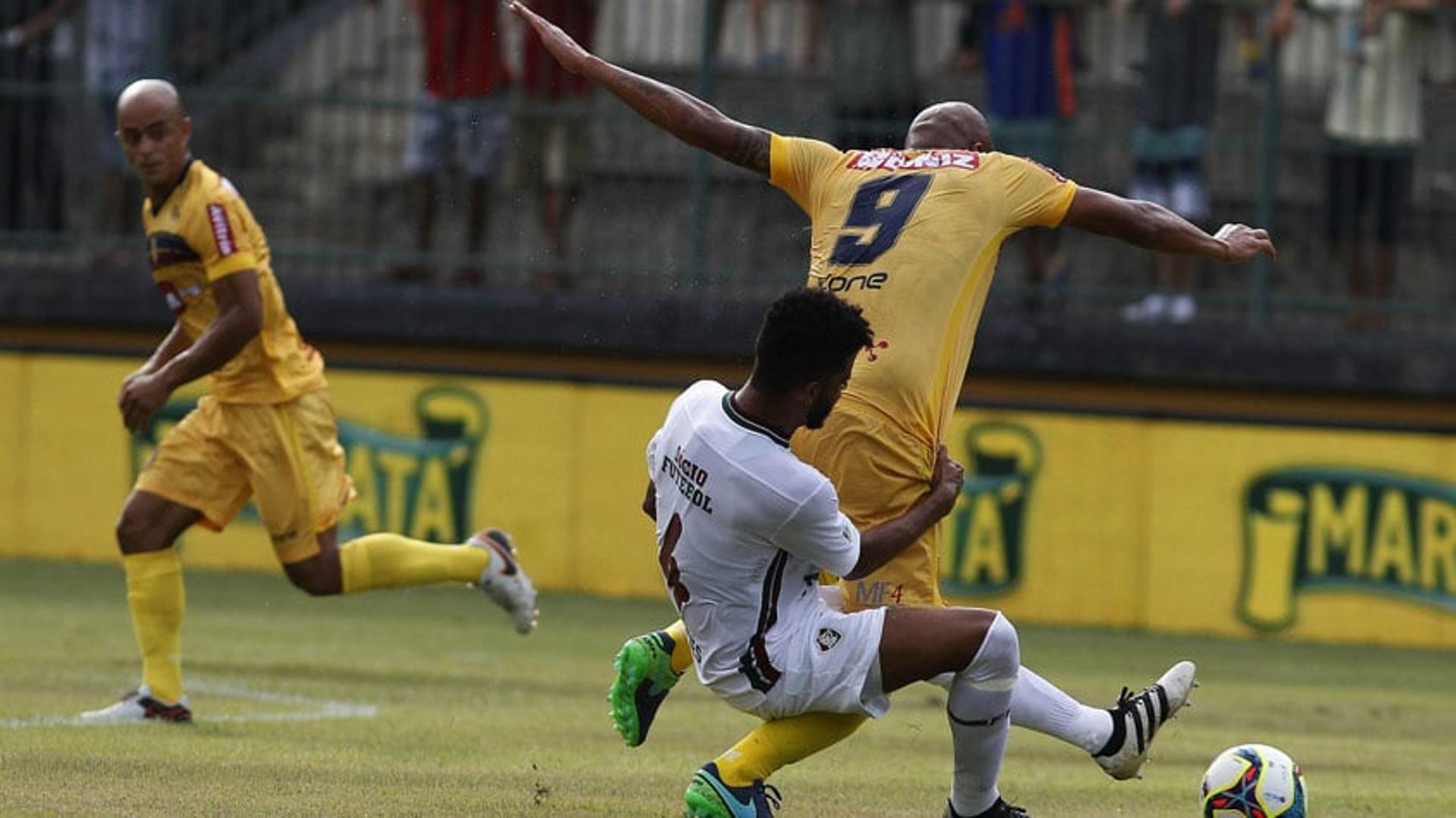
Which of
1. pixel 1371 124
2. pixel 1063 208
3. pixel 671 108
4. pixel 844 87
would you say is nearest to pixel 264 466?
pixel 671 108

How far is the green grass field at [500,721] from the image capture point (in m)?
8.52

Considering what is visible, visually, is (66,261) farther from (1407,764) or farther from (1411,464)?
(1407,764)

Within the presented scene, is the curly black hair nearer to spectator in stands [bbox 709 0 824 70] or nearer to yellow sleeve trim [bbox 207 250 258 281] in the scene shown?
yellow sleeve trim [bbox 207 250 258 281]

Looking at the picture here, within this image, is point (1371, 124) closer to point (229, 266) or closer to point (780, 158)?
point (229, 266)

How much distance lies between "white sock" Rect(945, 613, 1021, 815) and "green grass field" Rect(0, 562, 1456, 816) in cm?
68

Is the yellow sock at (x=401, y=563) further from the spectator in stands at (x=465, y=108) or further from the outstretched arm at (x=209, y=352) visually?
the spectator in stands at (x=465, y=108)

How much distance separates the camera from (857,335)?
23.1 feet

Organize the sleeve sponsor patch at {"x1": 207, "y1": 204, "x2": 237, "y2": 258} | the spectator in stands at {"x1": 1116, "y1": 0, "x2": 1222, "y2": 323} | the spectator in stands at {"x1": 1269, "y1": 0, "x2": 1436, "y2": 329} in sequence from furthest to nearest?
the spectator in stands at {"x1": 1116, "y1": 0, "x2": 1222, "y2": 323} → the spectator in stands at {"x1": 1269, "y1": 0, "x2": 1436, "y2": 329} → the sleeve sponsor patch at {"x1": 207, "y1": 204, "x2": 237, "y2": 258}

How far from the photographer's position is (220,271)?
1047cm

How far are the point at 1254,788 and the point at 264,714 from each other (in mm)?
4400

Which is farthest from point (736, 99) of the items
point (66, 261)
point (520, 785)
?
point (520, 785)

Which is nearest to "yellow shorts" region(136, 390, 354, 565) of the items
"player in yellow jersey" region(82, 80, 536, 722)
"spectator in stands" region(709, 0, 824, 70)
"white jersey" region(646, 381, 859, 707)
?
"player in yellow jersey" region(82, 80, 536, 722)

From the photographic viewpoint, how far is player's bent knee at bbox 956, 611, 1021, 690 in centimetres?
746

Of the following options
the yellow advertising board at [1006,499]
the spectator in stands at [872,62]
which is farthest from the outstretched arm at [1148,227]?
the spectator in stands at [872,62]
